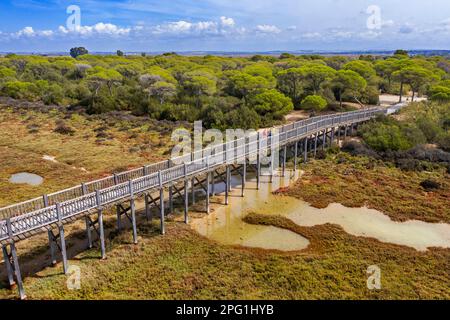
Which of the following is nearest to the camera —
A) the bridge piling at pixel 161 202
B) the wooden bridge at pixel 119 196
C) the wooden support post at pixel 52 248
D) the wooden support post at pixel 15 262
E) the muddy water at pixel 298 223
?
the wooden support post at pixel 15 262

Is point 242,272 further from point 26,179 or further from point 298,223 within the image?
point 26,179

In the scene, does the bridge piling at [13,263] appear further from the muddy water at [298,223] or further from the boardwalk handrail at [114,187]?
the muddy water at [298,223]

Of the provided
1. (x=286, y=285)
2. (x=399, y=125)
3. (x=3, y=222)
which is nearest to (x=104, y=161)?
(x=3, y=222)

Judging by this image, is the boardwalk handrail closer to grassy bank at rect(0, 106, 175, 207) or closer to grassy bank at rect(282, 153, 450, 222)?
grassy bank at rect(282, 153, 450, 222)

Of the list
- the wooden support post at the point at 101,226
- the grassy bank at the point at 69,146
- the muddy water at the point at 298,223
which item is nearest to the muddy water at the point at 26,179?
the grassy bank at the point at 69,146

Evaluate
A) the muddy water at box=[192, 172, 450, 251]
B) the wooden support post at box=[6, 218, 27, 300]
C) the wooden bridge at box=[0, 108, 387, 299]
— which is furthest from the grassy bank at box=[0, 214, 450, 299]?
the wooden bridge at box=[0, 108, 387, 299]
